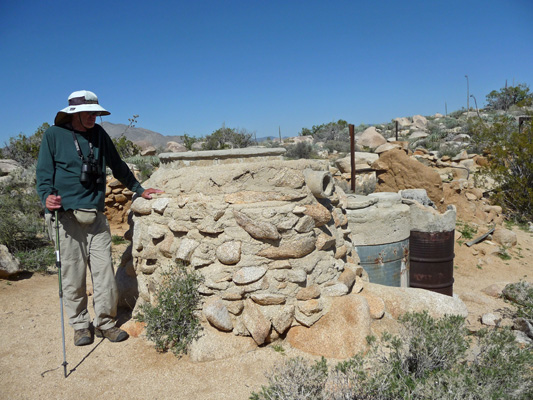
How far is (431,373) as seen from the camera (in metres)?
2.19

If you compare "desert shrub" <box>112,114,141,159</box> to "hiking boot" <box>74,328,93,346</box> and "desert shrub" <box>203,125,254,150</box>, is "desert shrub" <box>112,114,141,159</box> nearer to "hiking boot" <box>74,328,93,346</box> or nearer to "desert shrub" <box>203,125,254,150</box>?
"desert shrub" <box>203,125,254,150</box>

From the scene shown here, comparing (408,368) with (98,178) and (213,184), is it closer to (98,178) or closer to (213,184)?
(213,184)

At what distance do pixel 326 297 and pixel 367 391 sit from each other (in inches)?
55.4

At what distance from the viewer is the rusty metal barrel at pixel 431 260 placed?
5023mm

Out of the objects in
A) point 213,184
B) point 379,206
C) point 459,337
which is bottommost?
point 459,337

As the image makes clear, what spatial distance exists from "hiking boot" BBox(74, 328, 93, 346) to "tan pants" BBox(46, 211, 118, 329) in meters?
0.04

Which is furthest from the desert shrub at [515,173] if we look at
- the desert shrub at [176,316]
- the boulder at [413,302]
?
the desert shrub at [176,316]

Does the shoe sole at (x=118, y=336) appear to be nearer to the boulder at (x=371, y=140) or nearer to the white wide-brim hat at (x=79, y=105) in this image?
the white wide-brim hat at (x=79, y=105)

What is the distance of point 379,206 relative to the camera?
191 inches

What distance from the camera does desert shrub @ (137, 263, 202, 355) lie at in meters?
3.20

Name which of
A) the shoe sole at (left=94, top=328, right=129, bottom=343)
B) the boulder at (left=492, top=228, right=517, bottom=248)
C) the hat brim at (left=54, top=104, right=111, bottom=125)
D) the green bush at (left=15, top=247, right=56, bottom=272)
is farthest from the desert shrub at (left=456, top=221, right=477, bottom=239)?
the green bush at (left=15, top=247, right=56, bottom=272)

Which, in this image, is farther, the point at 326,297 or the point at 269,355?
the point at 326,297

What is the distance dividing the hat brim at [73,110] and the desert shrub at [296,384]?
257cm

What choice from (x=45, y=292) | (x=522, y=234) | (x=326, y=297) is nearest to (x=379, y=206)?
(x=326, y=297)
